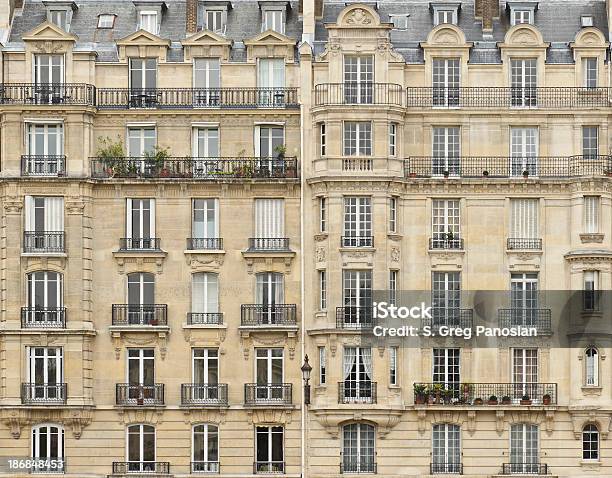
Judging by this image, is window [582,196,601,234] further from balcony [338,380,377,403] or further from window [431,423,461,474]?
balcony [338,380,377,403]

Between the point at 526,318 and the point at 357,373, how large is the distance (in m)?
7.75

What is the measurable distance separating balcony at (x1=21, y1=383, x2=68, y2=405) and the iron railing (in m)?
6.11

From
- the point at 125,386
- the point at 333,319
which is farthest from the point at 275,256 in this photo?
the point at 125,386

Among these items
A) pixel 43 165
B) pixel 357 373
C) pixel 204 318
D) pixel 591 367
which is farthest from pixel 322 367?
pixel 43 165

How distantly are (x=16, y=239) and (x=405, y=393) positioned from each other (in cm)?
1808

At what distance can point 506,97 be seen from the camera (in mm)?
79500

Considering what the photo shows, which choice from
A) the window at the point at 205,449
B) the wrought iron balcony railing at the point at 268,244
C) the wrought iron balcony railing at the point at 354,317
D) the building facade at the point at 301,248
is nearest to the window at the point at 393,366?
the building facade at the point at 301,248

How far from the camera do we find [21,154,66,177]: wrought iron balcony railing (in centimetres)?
7844

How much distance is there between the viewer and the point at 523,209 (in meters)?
78.9

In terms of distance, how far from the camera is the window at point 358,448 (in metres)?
77.6

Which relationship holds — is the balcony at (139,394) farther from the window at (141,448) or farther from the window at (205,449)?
the window at (205,449)

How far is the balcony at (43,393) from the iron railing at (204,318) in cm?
611

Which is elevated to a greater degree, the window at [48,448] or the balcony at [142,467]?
the window at [48,448]

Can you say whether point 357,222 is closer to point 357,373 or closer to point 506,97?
point 357,373
